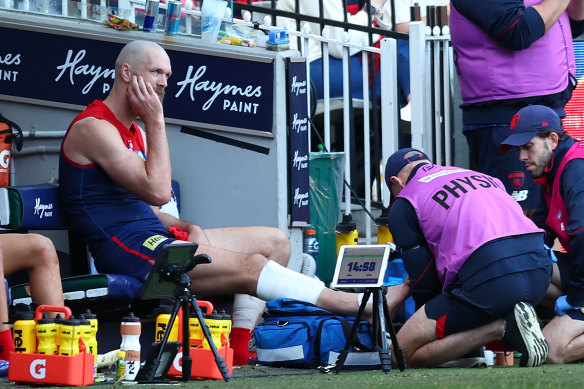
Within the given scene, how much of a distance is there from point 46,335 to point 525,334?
2.35 m

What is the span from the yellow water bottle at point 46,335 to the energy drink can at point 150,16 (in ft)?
9.87

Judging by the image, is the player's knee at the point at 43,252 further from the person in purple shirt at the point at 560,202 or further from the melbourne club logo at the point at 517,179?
the melbourne club logo at the point at 517,179

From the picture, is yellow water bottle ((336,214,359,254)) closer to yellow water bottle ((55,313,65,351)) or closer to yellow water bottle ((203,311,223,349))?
yellow water bottle ((203,311,223,349))

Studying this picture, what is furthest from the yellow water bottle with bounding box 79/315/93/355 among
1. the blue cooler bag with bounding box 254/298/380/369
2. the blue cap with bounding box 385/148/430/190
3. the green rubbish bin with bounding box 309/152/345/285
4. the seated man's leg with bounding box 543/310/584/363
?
the green rubbish bin with bounding box 309/152/345/285

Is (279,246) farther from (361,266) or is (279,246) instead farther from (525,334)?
(525,334)

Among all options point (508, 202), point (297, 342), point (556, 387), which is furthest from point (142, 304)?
point (556, 387)

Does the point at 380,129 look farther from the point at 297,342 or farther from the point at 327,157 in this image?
the point at 297,342

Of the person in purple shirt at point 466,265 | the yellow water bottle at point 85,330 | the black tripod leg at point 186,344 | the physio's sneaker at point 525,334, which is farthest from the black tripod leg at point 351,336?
the yellow water bottle at point 85,330

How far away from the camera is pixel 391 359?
20.7 ft

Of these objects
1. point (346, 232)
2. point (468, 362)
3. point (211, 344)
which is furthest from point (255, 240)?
point (211, 344)

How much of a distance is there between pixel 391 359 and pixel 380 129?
3.23 m

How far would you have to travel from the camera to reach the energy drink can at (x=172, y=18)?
25.1ft

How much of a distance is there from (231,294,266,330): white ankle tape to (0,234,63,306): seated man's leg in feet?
3.67

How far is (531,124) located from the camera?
270 inches
